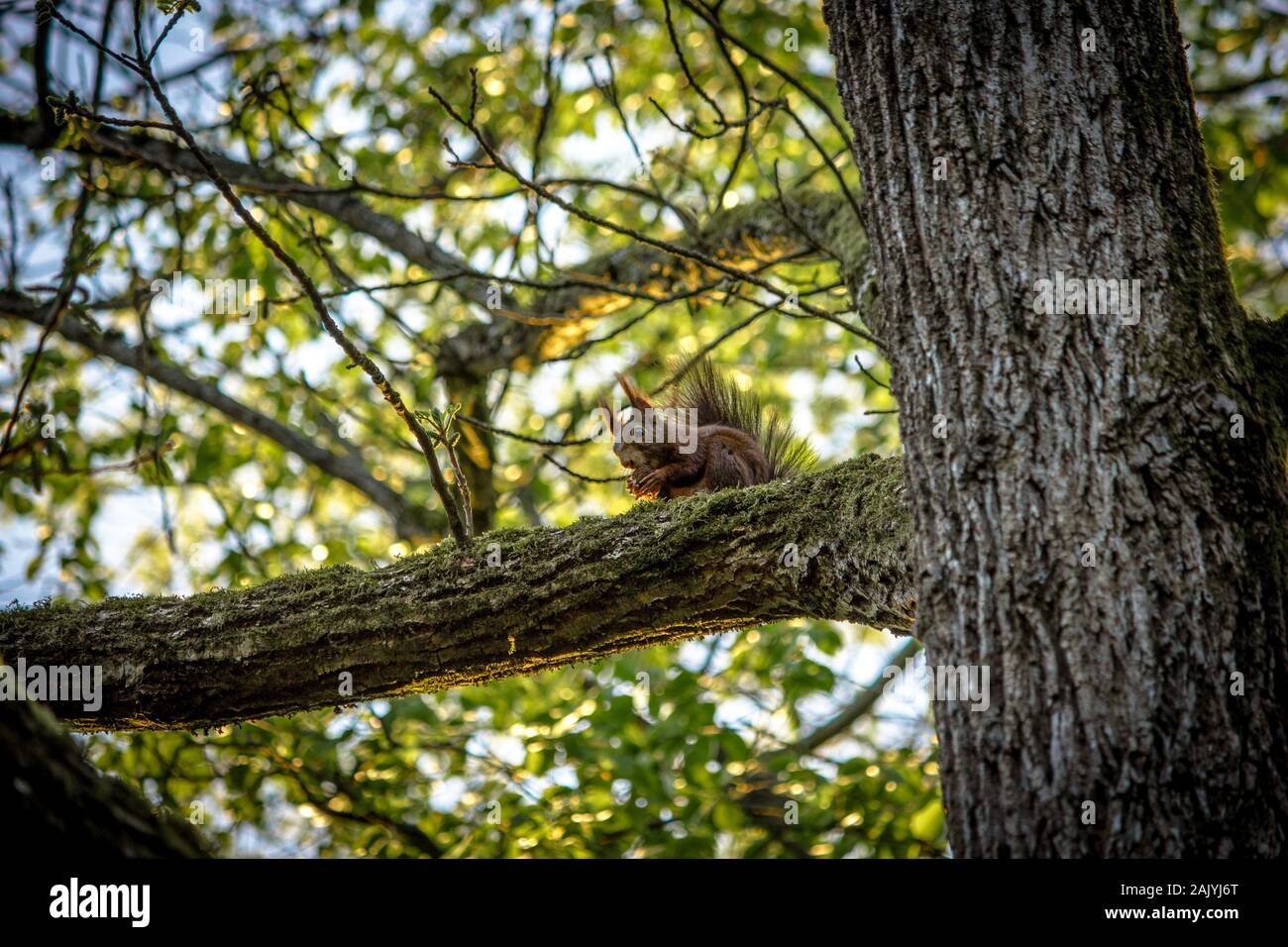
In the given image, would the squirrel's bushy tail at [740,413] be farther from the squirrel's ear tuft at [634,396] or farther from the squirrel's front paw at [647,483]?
the squirrel's front paw at [647,483]

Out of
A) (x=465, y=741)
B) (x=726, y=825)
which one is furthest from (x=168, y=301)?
(x=726, y=825)

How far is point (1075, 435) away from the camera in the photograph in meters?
2.11

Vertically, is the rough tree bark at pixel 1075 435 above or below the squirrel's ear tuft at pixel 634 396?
below

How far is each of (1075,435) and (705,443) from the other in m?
2.37

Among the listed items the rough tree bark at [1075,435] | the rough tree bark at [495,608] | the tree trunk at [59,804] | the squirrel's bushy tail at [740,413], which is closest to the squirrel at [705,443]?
the squirrel's bushy tail at [740,413]

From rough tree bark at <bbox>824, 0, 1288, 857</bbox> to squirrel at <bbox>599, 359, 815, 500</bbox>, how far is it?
1933 millimetres

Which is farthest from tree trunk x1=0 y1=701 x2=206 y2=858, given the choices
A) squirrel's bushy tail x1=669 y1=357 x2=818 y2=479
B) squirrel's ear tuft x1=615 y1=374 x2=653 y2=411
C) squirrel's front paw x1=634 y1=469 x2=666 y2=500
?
squirrel's ear tuft x1=615 y1=374 x2=653 y2=411

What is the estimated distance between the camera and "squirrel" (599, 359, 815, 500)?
4352 mm

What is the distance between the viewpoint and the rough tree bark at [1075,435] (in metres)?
1.91

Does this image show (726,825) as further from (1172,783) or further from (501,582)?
(1172,783)

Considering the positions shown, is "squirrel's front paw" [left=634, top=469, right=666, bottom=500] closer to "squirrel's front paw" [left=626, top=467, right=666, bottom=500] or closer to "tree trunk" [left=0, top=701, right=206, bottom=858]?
"squirrel's front paw" [left=626, top=467, right=666, bottom=500]

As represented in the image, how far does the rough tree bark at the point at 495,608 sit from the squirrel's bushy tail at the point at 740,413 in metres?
1.61

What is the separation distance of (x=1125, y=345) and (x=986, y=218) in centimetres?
40

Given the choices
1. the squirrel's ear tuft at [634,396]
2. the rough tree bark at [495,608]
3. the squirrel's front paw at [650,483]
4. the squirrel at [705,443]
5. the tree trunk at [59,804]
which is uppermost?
the squirrel's ear tuft at [634,396]
